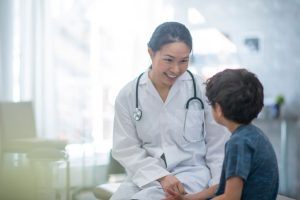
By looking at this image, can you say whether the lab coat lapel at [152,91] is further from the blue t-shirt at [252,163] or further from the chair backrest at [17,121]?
the chair backrest at [17,121]

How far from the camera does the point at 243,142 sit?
1.33 metres

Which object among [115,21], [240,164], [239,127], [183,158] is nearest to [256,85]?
[239,127]

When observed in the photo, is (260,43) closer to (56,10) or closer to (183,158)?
(56,10)

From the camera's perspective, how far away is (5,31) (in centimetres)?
360

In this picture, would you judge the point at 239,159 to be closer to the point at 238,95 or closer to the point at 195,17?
the point at 238,95

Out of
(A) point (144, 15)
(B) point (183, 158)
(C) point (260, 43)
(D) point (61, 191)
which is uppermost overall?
(A) point (144, 15)

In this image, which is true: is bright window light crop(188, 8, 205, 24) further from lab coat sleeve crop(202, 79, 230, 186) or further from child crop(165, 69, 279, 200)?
child crop(165, 69, 279, 200)

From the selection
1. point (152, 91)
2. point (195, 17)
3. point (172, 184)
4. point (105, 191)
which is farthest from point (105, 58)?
point (172, 184)

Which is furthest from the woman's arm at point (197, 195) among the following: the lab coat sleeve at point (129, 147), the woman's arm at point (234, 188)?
the woman's arm at point (234, 188)

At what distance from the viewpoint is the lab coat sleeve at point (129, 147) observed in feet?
5.69

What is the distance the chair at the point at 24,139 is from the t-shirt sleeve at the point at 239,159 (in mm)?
1855

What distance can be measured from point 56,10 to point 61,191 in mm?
1434

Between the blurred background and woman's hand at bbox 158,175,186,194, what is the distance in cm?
207

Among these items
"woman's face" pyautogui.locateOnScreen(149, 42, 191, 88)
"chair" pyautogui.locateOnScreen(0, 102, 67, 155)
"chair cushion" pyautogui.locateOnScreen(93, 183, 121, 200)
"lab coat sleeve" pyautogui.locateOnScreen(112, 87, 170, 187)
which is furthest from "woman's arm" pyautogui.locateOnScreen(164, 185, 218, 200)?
"chair" pyautogui.locateOnScreen(0, 102, 67, 155)
